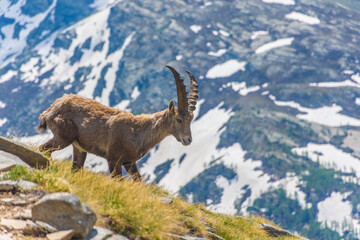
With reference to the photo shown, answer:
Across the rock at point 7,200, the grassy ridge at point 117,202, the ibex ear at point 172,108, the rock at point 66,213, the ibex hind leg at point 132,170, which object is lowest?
the ibex hind leg at point 132,170

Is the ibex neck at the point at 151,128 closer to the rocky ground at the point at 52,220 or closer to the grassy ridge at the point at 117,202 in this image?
the grassy ridge at the point at 117,202

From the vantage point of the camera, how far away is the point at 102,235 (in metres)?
9.04

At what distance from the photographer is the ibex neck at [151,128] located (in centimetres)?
1600

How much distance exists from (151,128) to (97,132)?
2079mm

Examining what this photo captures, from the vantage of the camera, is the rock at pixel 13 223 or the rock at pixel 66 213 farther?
the rock at pixel 13 223

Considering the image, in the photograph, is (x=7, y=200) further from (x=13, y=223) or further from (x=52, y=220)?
(x=52, y=220)

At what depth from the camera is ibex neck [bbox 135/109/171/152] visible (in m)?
16.0

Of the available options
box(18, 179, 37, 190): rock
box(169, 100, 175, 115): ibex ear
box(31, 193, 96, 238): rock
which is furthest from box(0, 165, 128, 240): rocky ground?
box(169, 100, 175, 115): ibex ear

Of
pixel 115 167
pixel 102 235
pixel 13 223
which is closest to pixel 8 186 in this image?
pixel 13 223

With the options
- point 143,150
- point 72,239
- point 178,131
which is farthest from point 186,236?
point 178,131

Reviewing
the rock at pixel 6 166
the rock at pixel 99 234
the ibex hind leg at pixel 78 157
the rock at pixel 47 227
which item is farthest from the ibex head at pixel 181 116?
the rock at pixel 47 227

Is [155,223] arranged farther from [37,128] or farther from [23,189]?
[37,128]

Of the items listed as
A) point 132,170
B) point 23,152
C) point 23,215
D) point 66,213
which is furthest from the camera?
point 132,170

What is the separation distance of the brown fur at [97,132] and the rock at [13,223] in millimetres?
5813
